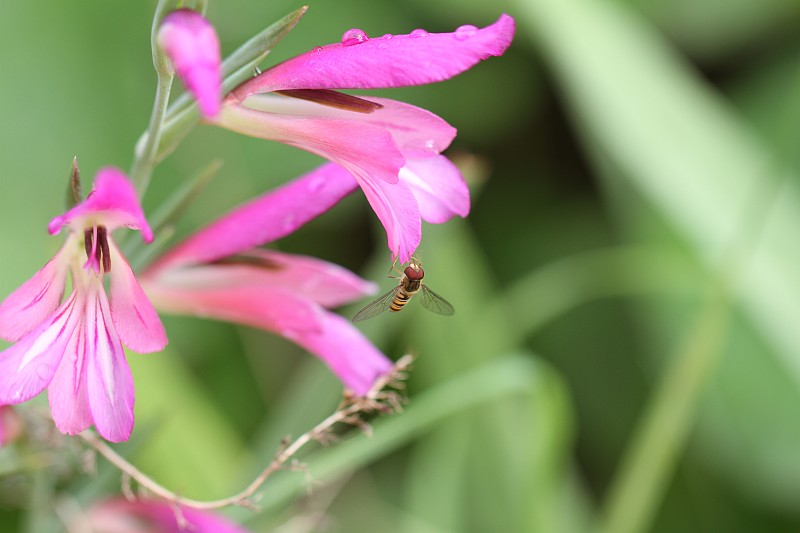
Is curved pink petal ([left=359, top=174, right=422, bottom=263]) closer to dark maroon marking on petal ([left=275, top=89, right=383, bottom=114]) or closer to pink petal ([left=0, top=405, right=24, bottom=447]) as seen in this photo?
dark maroon marking on petal ([left=275, top=89, right=383, bottom=114])

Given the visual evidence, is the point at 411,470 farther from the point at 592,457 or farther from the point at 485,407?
the point at 592,457

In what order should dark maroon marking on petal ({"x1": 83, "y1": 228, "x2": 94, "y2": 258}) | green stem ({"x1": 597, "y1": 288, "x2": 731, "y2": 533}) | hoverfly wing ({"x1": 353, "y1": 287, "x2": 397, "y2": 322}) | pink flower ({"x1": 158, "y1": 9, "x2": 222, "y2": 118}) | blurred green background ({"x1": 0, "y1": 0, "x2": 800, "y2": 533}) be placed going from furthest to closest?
1. blurred green background ({"x1": 0, "y1": 0, "x2": 800, "y2": 533})
2. green stem ({"x1": 597, "y1": 288, "x2": 731, "y2": 533})
3. hoverfly wing ({"x1": 353, "y1": 287, "x2": 397, "y2": 322})
4. dark maroon marking on petal ({"x1": 83, "y1": 228, "x2": 94, "y2": 258})
5. pink flower ({"x1": 158, "y1": 9, "x2": 222, "y2": 118})

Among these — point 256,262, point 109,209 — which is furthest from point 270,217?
point 109,209

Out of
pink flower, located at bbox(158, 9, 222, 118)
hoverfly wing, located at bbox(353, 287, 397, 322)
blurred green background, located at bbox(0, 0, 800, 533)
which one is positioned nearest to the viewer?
pink flower, located at bbox(158, 9, 222, 118)

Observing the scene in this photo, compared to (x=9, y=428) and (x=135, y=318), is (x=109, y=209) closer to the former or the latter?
(x=135, y=318)

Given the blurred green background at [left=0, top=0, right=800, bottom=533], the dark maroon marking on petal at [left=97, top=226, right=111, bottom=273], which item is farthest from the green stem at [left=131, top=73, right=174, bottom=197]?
the blurred green background at [left=0, top=0, right=800, bottom=533]

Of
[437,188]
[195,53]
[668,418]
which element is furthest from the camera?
[668,418]

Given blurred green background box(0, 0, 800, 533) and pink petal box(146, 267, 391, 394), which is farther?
blurred green background box(0, 0, 800, 533)

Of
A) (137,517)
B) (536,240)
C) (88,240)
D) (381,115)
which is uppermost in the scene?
(536,240)
